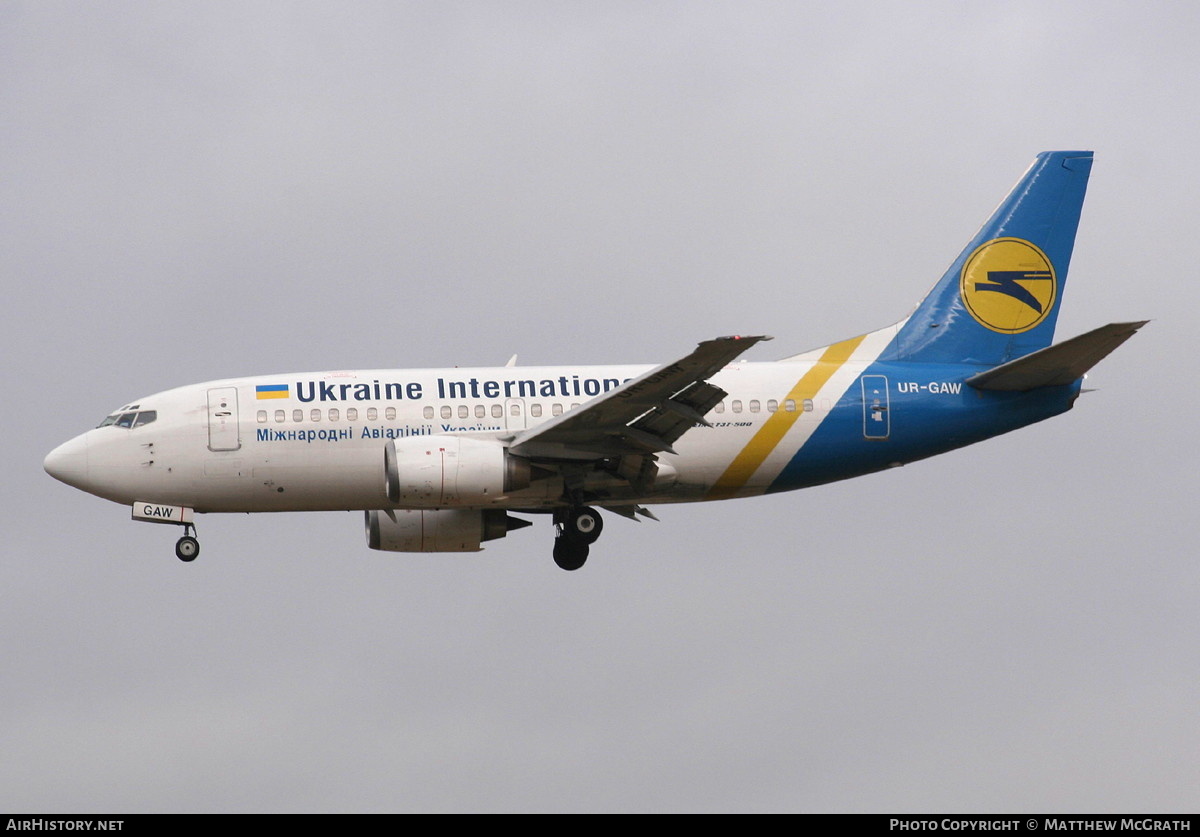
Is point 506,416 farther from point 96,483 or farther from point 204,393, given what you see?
point 96,483

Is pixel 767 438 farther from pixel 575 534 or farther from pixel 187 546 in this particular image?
pixel 187 546

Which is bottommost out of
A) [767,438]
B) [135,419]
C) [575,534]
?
[575,534]

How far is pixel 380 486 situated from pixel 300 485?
5.46ft

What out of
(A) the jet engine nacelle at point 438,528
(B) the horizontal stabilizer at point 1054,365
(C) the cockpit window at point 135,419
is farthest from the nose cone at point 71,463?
(B) the horizontal stabilizer at point 1054,365

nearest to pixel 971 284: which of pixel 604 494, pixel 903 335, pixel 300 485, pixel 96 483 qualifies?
pixel 903 335

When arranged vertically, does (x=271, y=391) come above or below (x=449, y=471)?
above

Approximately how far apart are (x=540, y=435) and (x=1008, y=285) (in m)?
12.3

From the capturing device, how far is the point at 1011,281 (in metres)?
37.4

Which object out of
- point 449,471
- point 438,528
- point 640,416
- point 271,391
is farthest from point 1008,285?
point 271,391

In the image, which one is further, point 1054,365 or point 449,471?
point 1054,365

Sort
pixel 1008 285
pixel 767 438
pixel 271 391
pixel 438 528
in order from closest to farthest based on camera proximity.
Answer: pixel 767 438
pixel 271 391
pixel 438 528
pixel 1008 285

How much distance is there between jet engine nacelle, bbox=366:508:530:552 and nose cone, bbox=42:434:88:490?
635cm

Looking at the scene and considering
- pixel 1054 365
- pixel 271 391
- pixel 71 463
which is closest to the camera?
pixel 1054 365

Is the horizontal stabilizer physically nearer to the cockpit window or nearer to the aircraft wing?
the aircraft wing
